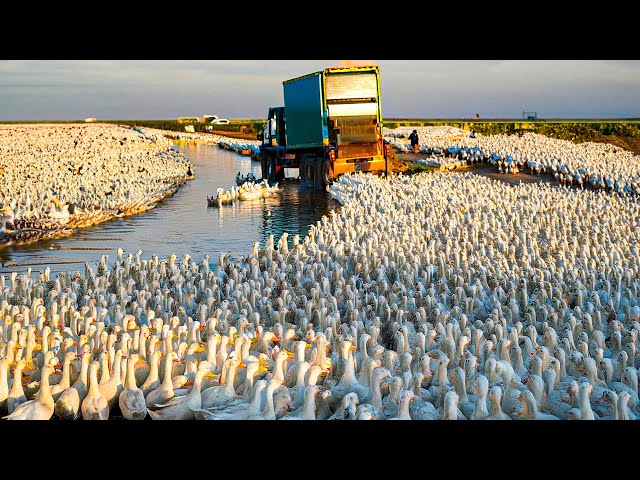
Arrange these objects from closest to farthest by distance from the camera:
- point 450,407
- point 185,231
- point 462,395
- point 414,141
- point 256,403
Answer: point 450,407, point 256,403, point 462,395, point 185,231, point 414,141

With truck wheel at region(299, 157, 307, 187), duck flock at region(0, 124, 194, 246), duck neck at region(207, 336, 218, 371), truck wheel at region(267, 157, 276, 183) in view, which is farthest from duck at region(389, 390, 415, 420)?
truck wheel at region(267, 157, 276, 183)

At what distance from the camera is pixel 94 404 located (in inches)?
305

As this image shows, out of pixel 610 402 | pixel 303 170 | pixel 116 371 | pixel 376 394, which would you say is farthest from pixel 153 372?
pixel 303 170

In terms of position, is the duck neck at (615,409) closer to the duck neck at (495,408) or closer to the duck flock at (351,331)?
the duck flock at (351,331)

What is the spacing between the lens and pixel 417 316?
1072cm

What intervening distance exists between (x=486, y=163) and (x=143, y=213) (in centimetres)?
1650

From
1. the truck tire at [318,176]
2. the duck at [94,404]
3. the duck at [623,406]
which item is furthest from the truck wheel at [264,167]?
the duck at [623,406]

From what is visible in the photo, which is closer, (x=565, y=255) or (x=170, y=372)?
(x=170, y=372)

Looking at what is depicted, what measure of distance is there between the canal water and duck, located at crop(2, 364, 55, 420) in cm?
866

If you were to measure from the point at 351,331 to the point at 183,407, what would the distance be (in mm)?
2806

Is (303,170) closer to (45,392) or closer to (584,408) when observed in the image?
(45,392)

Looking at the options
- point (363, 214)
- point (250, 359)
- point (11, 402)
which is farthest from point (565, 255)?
point (11, 402)
